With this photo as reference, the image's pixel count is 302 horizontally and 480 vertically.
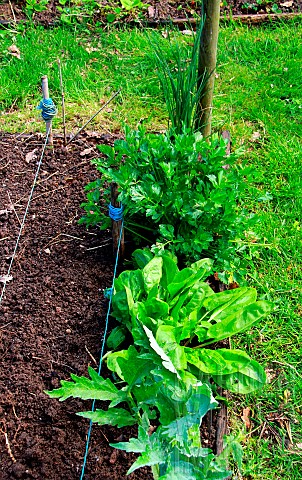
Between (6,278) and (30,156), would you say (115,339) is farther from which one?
(30,156)

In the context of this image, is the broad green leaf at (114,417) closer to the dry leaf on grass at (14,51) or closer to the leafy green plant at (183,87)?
the leafy green plant at (183,87)

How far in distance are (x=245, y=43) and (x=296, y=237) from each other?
2.13 m

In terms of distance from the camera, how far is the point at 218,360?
7.97 ft

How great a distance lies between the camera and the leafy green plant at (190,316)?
7.94 feet

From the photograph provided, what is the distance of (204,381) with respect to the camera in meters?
2.45

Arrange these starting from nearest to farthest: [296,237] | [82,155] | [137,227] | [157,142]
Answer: [157,142]
[137,227]
[296,237]
[82,155]

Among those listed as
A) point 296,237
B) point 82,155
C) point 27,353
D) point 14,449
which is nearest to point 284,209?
point 296,237

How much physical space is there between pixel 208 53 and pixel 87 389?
1.95 m

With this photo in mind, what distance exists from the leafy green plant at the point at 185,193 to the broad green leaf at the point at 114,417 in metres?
0.87

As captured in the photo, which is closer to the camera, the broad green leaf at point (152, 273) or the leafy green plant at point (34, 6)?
the broad green leaf at point (152, 273)

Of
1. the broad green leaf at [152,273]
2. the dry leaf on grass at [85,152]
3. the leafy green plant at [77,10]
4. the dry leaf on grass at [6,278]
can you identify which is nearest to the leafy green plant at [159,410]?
the broad green leaf at [152,273]

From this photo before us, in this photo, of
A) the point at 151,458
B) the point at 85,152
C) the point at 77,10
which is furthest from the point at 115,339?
the point at 77,10

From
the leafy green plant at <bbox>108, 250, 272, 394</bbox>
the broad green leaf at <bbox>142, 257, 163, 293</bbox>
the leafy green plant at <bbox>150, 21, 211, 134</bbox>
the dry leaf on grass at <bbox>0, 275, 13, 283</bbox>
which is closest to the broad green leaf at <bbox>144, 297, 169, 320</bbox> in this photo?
the leafy green plant at <bbox>108, 250, 272, 394</bbox>

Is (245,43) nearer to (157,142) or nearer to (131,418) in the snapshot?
(157,142)
